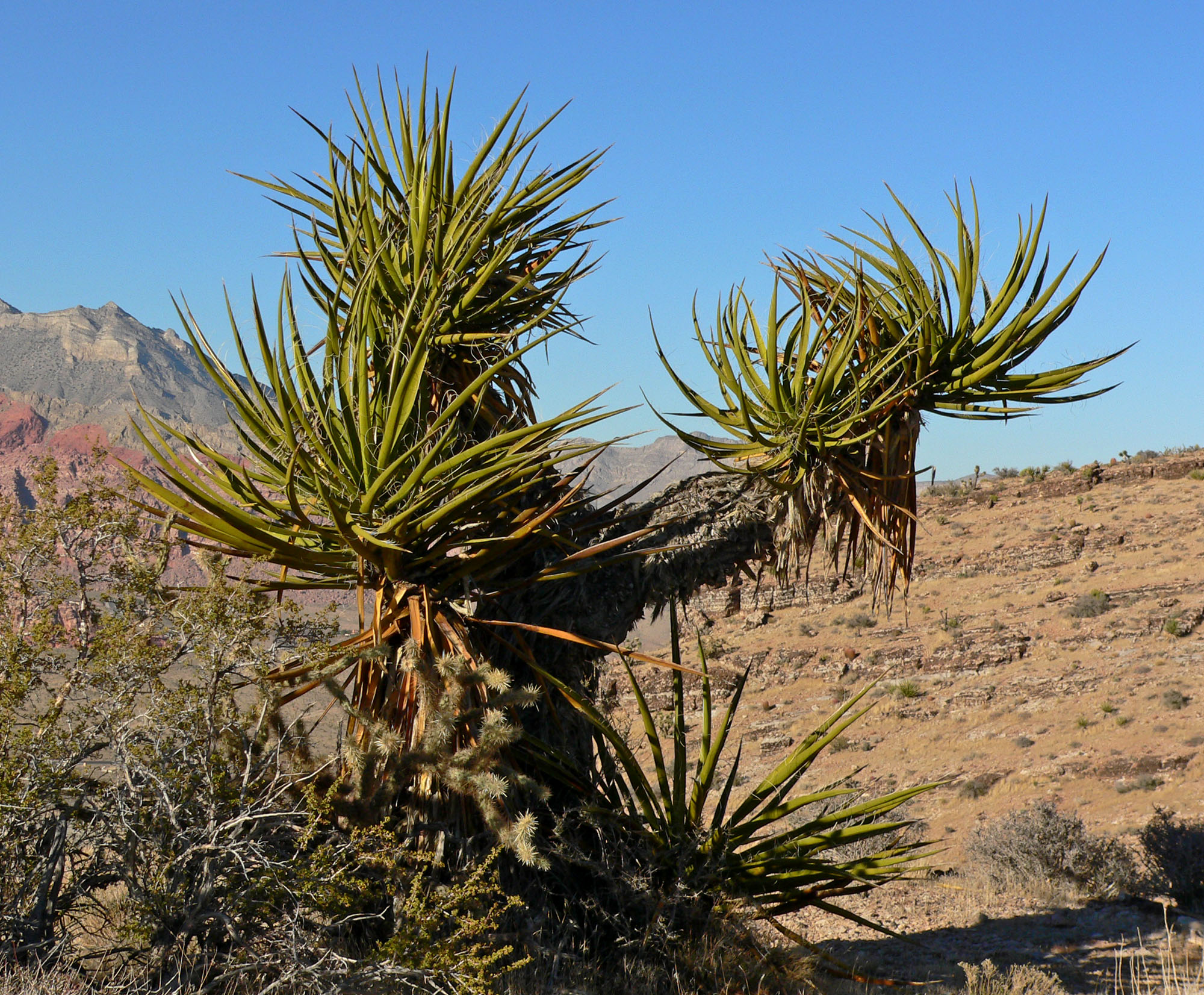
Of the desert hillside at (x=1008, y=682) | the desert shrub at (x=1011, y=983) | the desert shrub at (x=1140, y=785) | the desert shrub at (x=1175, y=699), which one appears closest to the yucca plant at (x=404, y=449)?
the desert hillside at (x=1008, y=682)

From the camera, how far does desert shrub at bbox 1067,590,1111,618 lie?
23.9 meters

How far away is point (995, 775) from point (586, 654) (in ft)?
43.0

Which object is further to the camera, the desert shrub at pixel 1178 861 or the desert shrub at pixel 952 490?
the desert shrub at pixel 952 490

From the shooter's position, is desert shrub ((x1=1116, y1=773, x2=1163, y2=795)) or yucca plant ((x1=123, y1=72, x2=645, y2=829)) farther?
desert shrub ((x1=1116, y1=773, x2=1163, y2=795))

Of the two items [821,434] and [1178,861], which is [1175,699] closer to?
[1178,861]

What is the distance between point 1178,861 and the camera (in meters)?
8.54

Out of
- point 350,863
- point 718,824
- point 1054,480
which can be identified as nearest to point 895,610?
point 1054,480

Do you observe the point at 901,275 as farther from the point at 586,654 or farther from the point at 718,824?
the point at 718,824

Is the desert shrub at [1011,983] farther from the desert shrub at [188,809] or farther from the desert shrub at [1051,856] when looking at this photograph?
the desert shrub at [1051,856]

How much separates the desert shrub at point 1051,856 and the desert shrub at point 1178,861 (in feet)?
1.12

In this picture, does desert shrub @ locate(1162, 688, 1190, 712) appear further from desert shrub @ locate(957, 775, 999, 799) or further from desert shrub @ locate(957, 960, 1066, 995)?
desert shrub @ locate(957, 960, 1066, 995)

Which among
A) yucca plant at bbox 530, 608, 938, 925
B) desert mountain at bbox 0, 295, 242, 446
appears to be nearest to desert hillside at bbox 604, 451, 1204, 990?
yucca plant at bbox 530, 608, 938, 925

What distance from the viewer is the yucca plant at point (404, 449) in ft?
13.6

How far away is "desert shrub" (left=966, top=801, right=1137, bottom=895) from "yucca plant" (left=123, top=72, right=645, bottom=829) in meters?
6.79
